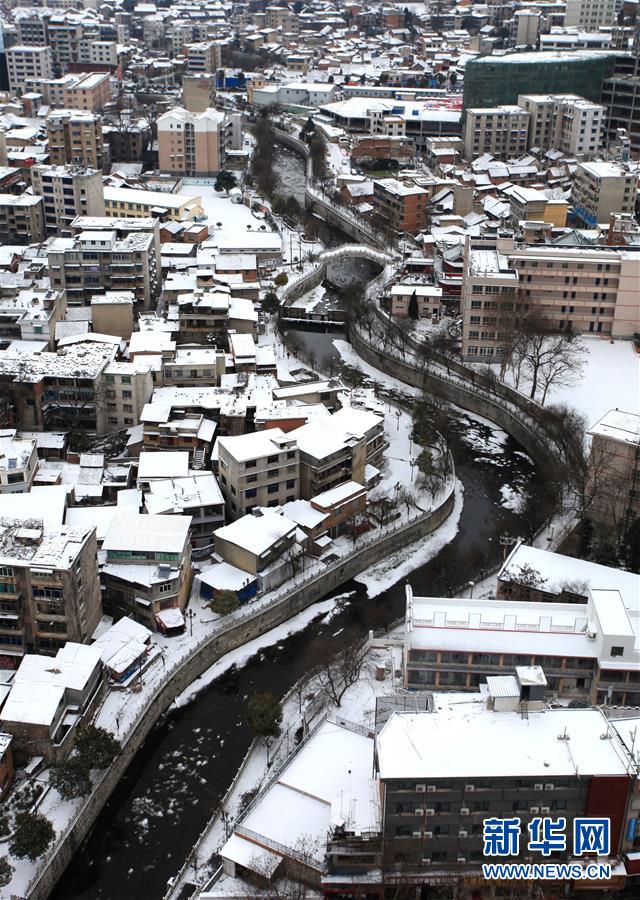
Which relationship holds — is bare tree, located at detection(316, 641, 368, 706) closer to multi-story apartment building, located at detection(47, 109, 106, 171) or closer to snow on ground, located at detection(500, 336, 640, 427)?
snow on ground, located at detection(500, 336, 640, 427)

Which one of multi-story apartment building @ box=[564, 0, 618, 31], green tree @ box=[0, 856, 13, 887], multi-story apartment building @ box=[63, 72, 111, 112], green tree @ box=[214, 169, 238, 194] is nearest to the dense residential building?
green tree @ box=[0, 856, 13, 887]

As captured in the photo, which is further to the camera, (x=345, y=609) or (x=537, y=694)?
(x=345, y=609)

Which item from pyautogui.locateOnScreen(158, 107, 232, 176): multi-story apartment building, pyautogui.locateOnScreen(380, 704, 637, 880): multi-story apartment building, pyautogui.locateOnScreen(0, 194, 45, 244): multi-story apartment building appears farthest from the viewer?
pyautogui.locateOnScreen(158, 107, 232, 176): multi-story apartment building

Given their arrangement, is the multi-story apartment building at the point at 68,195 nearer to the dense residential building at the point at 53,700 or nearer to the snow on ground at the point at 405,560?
the snow on ground at the point at 405,560

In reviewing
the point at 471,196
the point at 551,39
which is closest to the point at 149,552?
the point at 471,196

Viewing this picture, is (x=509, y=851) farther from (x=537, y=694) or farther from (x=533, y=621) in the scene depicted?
(x=533, y=621)

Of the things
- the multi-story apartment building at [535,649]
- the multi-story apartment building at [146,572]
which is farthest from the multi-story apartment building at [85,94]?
the multi-story apartment building at [535,649]
